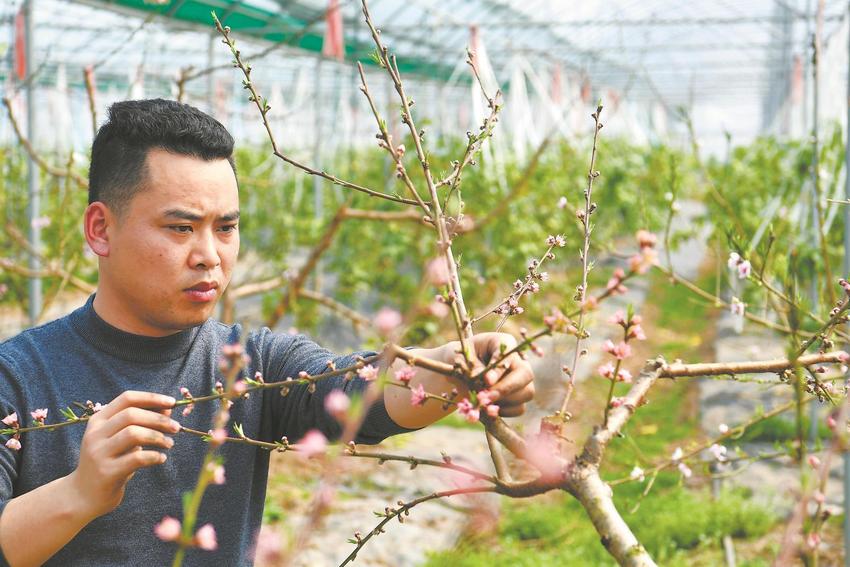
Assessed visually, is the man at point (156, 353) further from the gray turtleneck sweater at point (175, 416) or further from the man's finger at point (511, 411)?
the man's finger at point (511, 411)

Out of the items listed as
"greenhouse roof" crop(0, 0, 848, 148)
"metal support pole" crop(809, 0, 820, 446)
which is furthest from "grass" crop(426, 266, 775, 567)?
"greenhouse roof" crop(0, 0, 848, 148)

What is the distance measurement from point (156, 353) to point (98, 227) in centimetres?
21

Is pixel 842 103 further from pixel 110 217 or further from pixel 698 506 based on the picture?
pixel 110 217

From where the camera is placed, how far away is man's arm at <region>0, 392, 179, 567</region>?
34.1 inches

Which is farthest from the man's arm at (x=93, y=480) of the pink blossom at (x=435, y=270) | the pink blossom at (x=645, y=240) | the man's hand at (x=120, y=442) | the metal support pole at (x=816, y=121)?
the metal support pole at (x=816, y=121)

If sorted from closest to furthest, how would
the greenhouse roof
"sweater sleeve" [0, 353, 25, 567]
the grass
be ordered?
"sweater sleeve" [0, 353, 25, 567]
the grass
the greenhouse roof

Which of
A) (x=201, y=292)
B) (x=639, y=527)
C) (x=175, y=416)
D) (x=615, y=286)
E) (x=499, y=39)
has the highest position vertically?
(x=499, y=39)

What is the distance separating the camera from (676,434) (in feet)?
14.8

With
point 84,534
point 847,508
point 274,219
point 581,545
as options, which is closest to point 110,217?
point 84,534

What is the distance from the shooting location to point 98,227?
127cm

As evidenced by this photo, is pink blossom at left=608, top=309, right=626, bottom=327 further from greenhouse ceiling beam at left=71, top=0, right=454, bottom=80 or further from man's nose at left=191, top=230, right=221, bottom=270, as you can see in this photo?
greenhouse ceiling beam at left=71, top=0, right=454, bottom=80

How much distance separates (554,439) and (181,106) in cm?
79

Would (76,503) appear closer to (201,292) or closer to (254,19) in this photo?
(201,292)

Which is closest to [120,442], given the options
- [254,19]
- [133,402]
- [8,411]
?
[133,402]
